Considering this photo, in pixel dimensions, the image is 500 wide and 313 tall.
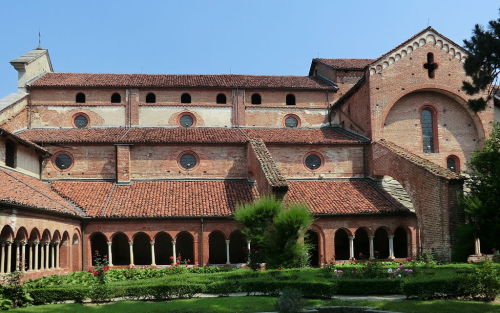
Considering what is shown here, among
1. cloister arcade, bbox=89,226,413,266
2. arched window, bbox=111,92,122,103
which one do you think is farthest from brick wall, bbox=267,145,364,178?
arched window, bbox=111,92,122,103

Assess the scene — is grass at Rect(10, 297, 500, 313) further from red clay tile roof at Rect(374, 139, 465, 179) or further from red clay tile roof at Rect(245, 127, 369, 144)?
red clay tile roof at Rect(245, 127, 369, 144)

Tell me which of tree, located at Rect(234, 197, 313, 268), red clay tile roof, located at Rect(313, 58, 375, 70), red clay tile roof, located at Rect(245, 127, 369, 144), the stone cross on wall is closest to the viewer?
tree, located at Rect(234, 197, 313, 268)

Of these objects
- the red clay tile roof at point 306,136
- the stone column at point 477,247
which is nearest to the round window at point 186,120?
the red clay tile roof at point 306,136

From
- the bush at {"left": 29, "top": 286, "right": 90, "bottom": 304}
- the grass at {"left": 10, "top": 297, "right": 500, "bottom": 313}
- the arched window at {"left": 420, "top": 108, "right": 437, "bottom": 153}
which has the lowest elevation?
the grass at {"left": 10, "top": 297, "right": 500, "bottom": 313}

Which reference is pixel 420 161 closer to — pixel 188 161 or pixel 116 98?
pixel 188 161

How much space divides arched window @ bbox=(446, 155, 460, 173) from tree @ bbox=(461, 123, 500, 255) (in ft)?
21.1

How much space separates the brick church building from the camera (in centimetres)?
2555

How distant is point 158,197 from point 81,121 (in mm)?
10027

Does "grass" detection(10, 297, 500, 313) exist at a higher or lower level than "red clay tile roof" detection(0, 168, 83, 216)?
lower

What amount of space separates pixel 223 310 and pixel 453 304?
6.56 meters

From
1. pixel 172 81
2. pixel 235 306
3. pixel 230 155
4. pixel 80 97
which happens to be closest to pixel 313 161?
pixel 230 155

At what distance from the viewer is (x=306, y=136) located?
3225 centimetres

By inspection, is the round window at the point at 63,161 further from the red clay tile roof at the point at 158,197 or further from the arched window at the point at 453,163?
the arched window at the point at 453,163

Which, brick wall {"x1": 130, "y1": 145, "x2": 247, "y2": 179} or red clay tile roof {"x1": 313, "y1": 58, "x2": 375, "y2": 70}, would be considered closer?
brick wall {"x1": 130, "y1": 145, "x2": 247, "y2": 179}
